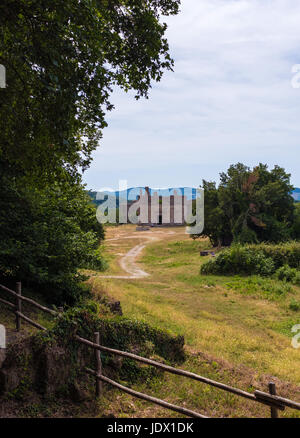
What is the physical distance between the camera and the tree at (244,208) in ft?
155

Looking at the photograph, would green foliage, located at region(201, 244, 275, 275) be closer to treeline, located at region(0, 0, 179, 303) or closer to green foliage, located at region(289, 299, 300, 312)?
green foliage, located at region(289, 299, 300, 312)

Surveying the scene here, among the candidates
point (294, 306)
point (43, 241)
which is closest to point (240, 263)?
point (294, 306)

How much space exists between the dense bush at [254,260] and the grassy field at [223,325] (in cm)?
219

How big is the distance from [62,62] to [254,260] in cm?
2682

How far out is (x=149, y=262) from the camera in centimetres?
4347

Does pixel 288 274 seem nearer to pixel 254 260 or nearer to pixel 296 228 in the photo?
pixel 254 260

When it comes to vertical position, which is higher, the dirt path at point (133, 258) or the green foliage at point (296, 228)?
the green foliage at point (296, 228)

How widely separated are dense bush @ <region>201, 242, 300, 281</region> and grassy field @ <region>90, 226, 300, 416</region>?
219 cm

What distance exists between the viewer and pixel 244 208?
47500 millimetres

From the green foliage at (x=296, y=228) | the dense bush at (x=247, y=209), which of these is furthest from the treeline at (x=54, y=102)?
the green foliage at (x=296, y=228)

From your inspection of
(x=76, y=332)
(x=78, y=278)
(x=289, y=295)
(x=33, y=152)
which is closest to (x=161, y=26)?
(x=33, y=152)

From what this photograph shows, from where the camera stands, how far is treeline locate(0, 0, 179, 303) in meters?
7.84

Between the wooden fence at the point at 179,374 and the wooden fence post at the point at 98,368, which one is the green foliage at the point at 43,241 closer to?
the wooden fence at the point at 179,374

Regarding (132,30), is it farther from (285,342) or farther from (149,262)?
(149,262)
